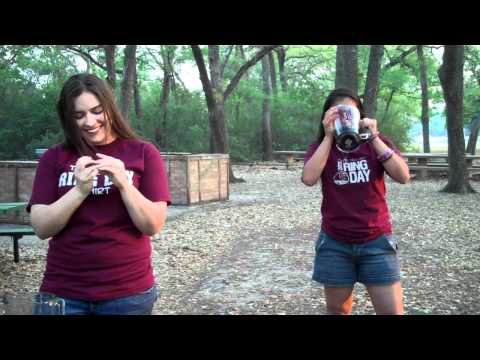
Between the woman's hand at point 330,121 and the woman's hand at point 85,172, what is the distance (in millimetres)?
1276

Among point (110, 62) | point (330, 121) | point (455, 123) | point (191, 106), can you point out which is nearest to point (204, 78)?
point (110, 62)

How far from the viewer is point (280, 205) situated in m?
11.8

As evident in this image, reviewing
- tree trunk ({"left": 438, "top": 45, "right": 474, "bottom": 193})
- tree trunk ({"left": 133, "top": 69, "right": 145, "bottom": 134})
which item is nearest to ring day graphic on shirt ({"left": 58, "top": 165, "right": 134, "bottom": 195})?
tree trunk ({"left": 438, "top": 45, "right": 474, "bottom": 193})

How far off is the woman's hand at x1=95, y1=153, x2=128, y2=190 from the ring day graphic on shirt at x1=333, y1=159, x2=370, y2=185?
4.01ft

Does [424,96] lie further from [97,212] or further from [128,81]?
[97,212]


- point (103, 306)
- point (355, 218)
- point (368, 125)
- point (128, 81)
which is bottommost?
point (103, 306)

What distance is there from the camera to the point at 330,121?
9.08 feet

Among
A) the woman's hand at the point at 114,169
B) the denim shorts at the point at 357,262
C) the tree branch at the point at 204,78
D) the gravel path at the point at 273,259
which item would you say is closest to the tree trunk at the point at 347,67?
the gravel path at the point at 273,259

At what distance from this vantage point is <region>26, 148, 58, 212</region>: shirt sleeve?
2.03 m

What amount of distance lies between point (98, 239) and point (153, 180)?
278mm

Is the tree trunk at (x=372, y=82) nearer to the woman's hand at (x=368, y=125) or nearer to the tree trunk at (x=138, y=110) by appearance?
the tree trunk at (x=138, y=110)

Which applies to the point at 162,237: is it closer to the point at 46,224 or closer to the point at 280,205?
the point at 280,205
